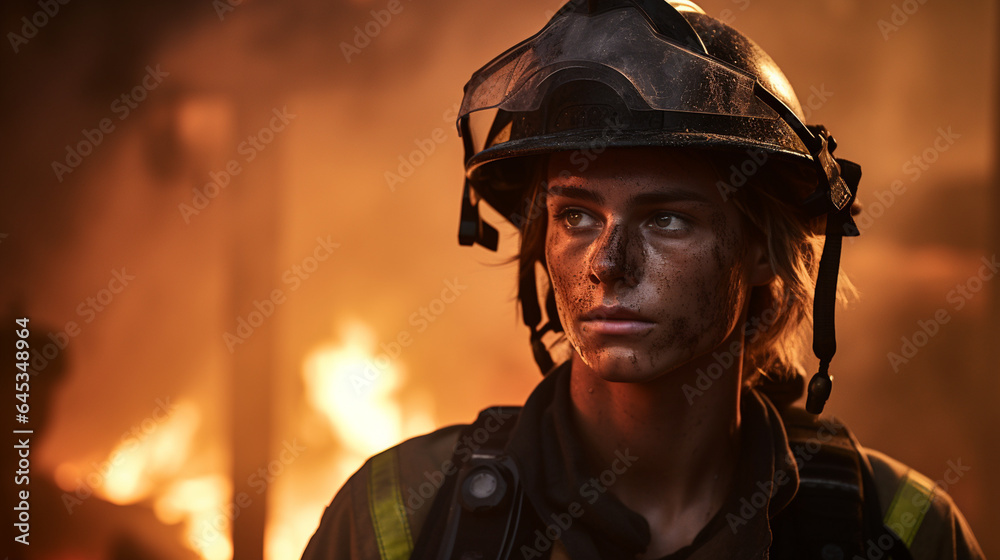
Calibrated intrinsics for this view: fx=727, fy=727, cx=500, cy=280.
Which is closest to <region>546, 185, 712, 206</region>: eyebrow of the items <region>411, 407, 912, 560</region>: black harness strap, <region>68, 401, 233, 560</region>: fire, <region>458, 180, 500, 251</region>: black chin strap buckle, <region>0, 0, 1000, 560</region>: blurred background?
<region>458, 180, 500, 251</region>: black chin strap buckle

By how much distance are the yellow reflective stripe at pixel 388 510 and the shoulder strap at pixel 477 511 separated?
2.3 inches

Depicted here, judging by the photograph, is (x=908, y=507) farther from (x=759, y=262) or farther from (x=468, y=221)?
(x=468, y=221)

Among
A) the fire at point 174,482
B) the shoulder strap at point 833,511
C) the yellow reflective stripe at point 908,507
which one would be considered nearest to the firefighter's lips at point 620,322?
the shoulder strap at point 833,511

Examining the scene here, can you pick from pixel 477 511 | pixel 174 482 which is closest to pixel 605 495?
pixel 477 511

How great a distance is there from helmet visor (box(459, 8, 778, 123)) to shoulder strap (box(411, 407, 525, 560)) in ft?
2.65

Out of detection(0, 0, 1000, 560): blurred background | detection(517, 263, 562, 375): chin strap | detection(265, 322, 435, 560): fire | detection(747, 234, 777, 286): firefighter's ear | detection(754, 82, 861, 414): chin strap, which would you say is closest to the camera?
detection(754, 82, 861, 414): chin strap

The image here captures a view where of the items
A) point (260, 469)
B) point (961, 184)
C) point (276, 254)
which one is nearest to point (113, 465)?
point (260, 469)

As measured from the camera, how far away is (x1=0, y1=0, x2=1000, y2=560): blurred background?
9.94 ft

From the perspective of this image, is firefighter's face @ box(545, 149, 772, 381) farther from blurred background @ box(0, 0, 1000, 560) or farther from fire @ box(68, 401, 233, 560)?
fire @ box(68, 401, 233, 560)

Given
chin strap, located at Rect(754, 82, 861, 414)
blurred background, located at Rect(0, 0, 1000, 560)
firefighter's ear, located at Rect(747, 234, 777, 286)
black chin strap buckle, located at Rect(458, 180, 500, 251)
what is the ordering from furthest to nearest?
blurred background, located at Rect(0, 0, 1000, 560) < black chin strap buckle, located at Rect(458, 180, 500, 251) < firefighter's ear, located at Rect(747, 234, 777, 286) < chin strap, located at Rect(754, 82, 861, 414)

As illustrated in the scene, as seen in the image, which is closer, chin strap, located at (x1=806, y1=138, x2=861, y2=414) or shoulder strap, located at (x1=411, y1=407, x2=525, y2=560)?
shoulder strap, located at (x1=411, y1=407, x2=525, y2=560)

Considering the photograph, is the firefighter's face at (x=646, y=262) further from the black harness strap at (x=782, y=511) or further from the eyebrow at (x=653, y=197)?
the black harness strap at (x=782, y=511)

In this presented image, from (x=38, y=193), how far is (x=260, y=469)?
1.48m

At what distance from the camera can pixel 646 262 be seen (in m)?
1.51
